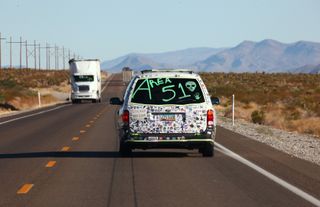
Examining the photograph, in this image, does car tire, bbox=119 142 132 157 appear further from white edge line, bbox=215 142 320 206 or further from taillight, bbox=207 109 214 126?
white edge line, bbox=215 142 320 206

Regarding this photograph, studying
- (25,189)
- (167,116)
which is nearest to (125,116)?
(167,116)

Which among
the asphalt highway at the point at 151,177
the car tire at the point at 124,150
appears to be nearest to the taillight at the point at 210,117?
the asphalt highway at the point at 151,177

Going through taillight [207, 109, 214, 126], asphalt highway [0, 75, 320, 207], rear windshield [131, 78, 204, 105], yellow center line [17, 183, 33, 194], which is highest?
rear windshield [131, 78, 204, 105]

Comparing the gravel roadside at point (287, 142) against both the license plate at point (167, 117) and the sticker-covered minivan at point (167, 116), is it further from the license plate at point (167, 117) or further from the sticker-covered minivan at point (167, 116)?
the license plate at point (167, 117)

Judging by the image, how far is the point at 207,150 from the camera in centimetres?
1589

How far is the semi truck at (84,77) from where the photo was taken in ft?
189

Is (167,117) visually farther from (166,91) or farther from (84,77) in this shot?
(84,77)

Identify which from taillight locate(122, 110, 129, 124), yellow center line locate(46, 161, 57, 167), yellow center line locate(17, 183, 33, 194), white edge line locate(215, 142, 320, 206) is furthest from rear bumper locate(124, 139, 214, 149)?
yellow center line locate(17, 183, 33, 194)

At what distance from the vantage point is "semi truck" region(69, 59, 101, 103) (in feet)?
189

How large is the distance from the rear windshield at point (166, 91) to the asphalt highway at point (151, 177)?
1.23 metres

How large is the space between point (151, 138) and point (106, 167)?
4.28 ft

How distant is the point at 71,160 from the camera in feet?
51.1

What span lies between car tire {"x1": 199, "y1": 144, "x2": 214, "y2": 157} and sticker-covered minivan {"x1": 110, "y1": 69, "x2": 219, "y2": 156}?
0.18 m

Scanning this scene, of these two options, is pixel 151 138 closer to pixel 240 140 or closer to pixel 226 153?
pixel 226 153
